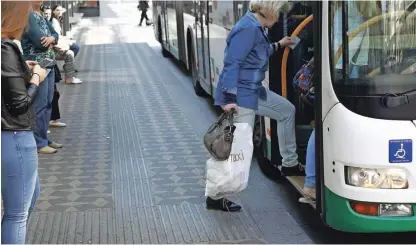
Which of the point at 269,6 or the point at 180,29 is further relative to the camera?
the point at 180,29

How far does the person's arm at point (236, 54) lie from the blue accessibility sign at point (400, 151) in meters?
1.43

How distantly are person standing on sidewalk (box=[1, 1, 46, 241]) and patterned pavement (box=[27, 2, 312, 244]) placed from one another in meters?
1.15

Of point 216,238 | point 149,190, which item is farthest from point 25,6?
point 149,190

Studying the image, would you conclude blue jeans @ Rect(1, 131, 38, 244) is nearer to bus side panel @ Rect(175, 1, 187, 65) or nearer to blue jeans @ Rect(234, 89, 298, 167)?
blue jeans @ Rect(234, 89, 298, 167)

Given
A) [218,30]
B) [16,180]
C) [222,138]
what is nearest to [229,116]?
[222,138]

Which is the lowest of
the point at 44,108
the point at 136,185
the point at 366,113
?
the point at 136,185

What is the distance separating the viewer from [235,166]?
5.17m

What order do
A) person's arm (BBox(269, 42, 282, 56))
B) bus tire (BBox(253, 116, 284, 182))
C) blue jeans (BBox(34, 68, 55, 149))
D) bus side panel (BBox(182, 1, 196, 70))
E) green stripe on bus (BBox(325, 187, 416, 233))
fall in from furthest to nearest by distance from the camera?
bus side panel (BBox(182, 1, 196, 70)), blue jeans (BBox(34, 68, 55, 149)), bus tire (BBox(253, 116, 284, 182)), person's arm (BBox(269, 42, 282, 56)), green stripe on bus (BBox(325, 187, 416, 233))

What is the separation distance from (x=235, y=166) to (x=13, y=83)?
2106mm

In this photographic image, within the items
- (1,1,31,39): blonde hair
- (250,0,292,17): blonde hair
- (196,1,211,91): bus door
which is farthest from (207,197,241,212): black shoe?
(196,1,211,91): bus door

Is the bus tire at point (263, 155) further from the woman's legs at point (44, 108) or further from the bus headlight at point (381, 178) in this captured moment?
the woman's legs at point (44, 108)

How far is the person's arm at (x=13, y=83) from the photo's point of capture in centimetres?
352

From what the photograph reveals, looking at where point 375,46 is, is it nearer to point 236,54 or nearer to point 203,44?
point 236,54

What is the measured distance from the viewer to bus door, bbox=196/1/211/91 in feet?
30.4
